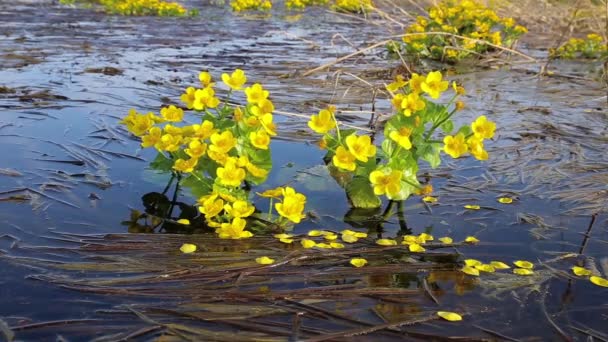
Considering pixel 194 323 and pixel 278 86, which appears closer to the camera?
pixel 194 323

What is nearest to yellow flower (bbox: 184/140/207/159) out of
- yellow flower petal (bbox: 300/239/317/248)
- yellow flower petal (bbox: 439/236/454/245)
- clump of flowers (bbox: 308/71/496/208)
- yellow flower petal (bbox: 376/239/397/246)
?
clump of flowers (bbox: 308/71/496/208)

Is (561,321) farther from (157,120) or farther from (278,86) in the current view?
(278,86)

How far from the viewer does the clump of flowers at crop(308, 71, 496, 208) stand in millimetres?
2725

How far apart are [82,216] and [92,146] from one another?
4.00 ft

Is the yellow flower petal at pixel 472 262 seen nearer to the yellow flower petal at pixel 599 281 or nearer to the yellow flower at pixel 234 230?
the yellow flower petal at pixel 599 281

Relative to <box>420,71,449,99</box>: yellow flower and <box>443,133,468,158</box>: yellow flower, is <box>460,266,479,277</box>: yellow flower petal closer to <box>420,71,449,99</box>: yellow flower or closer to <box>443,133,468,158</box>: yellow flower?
<box>443,133,468,158</box>: yellow flower

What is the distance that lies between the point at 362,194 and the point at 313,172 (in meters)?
0.46

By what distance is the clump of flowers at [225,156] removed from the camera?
2.59 metres

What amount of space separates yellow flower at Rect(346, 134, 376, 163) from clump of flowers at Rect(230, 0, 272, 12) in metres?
15.7

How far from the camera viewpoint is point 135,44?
9.53 m

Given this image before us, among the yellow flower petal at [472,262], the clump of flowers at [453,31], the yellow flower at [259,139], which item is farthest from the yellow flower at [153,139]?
the clump of flowers at [453,31]

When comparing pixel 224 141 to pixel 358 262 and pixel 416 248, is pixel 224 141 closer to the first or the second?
pixel 358 262

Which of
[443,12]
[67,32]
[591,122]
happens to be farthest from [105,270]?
[67,32]

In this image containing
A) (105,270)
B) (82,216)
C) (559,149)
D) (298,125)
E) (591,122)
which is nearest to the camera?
(105,270)
